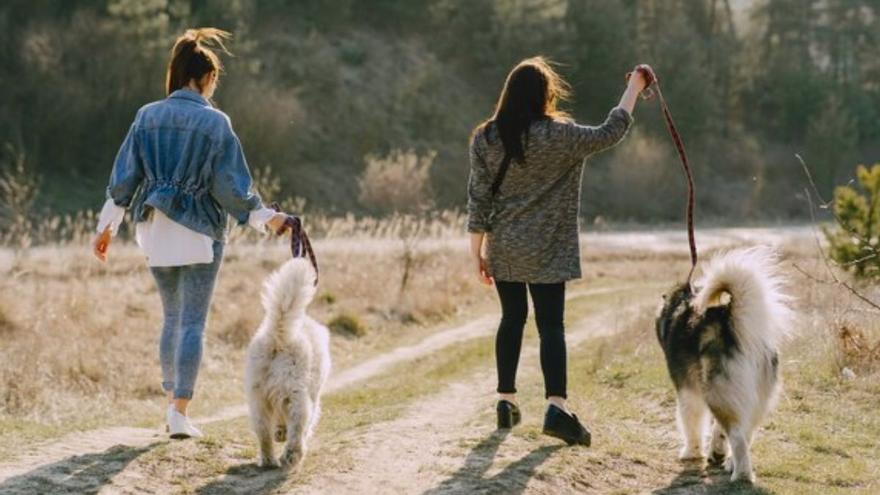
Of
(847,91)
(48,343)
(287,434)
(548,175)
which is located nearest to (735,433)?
(548,175)

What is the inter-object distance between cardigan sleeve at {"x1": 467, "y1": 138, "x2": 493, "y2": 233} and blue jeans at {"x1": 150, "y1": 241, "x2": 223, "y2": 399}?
1485 mm

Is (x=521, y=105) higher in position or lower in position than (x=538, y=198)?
higher

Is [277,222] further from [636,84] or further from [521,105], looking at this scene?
[636,84]

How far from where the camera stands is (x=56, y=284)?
49.6 ft

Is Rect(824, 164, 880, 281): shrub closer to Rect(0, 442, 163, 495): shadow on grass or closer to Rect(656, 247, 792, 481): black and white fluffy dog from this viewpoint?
Rect(656, 247, 792, 481): black and white fluffy dog

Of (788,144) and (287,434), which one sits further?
(788,144)

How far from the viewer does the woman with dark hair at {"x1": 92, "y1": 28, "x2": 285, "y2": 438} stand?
607 cm

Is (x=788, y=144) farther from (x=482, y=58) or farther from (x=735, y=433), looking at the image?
(x=735, y=433)

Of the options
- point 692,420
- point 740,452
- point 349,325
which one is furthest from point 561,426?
point 349,325

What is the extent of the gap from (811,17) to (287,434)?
5577cm

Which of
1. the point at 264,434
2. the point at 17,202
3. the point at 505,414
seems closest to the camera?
the point at 264,434

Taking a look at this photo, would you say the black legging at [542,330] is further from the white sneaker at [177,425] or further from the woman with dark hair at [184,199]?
the white sneaker at [177,425]

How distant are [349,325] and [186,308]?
9127 mm

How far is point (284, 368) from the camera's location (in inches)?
222
